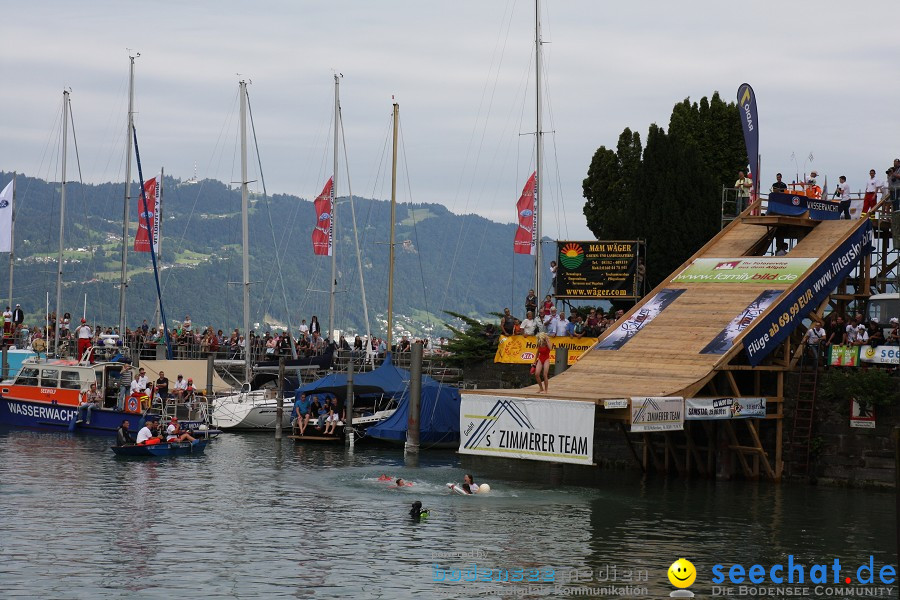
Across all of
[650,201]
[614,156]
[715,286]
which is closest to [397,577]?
[715,286]

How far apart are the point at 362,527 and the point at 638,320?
1634cm

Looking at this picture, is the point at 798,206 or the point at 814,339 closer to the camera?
the point at 814,339

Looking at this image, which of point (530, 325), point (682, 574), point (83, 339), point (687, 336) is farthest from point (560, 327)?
point (83, 339)

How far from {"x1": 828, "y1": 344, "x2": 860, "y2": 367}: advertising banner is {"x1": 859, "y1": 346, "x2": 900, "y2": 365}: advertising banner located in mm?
193

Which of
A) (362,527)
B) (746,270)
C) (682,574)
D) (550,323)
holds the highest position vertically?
(746,270)

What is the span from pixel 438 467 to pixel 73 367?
67.5 ft


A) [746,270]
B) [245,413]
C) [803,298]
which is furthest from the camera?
[245,413]

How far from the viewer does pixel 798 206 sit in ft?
152

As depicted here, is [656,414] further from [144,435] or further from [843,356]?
[144,435]

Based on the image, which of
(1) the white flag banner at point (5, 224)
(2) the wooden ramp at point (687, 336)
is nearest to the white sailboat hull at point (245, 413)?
(1) the white flag banner at point (5, 224)

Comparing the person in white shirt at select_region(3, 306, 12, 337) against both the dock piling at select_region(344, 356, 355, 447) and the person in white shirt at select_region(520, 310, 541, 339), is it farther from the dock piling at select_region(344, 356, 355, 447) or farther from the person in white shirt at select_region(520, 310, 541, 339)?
the person in white shirt at select_region(520, 310, 541, 339)

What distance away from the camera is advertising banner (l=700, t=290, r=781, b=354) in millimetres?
40156

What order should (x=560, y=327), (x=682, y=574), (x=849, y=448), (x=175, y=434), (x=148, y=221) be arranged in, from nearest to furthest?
(x=682, y=574)
(x=849, y=448)
(x=175, y=434)
(x=560, y=327)
(x=148, y=221)

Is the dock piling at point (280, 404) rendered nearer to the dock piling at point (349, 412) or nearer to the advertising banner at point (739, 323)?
the dock piling at point (349, 412)
